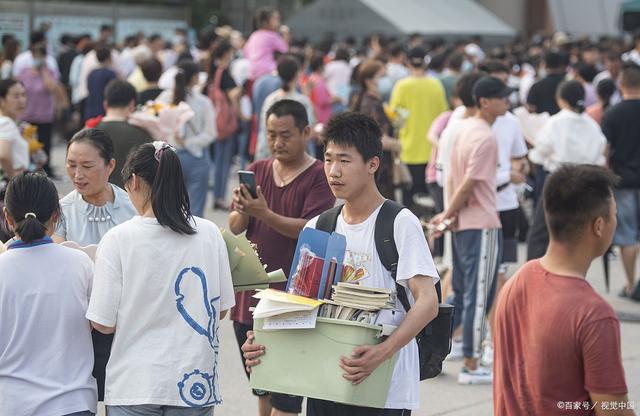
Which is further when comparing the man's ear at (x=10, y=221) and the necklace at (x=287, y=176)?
the necklace at (x=287, y=176)

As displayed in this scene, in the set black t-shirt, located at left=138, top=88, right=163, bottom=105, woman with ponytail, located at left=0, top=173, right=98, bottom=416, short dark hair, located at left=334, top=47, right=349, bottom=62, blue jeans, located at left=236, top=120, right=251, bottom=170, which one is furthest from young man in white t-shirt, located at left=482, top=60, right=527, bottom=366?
short dark hair, located at left=334, top=47, right=349, bottom=62

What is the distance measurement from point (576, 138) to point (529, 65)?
8.77m

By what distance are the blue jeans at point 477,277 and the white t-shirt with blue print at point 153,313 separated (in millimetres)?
3282

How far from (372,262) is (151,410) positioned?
0.93 meters

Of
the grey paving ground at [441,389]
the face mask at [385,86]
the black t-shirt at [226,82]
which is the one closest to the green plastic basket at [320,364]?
the grey paving ground at [441,389]

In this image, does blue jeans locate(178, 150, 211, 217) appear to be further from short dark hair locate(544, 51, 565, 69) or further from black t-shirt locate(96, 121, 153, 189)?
short dark hair locate(544, 51, 565, 69)

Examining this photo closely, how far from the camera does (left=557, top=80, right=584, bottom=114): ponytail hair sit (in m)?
8.62

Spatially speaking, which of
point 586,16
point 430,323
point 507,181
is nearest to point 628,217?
point 507,181

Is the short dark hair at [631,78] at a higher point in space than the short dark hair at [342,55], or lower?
lower

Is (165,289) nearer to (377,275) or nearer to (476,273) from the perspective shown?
(377,275)

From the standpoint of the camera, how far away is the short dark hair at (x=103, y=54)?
12.1 m

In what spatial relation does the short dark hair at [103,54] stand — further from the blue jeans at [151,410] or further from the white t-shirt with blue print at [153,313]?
the blue jeans at [151,410]

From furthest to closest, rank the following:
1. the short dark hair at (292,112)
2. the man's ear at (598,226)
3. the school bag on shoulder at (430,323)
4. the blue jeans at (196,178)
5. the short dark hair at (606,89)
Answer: the short dark hair at (606,89)
the blue jeans at (196,178)
the short dark hair at (292,112)
the school bag on shoulder at (430,323)
the man's ear at (598,226)

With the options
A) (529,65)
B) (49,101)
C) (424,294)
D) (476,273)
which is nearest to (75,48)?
(49,101)
